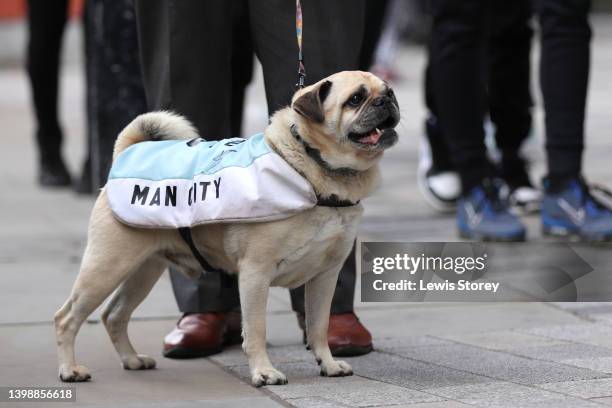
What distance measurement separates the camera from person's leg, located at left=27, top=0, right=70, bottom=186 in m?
7.88

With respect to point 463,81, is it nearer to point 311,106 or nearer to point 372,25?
point 372,25

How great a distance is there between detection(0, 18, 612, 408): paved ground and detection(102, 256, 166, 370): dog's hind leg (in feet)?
0.17

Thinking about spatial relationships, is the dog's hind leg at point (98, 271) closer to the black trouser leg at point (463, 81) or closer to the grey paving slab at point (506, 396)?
the grey paving slab at point (506, 396)

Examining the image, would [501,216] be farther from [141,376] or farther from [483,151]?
[141,376]

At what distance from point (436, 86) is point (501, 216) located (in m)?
0.75

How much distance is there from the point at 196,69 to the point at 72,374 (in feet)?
3.67

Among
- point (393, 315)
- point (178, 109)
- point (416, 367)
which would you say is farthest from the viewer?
point (393, 315)

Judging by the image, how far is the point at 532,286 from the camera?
→ 15.5ft

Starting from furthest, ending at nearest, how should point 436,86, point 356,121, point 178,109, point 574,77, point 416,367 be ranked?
1. point 436,86
2. point 574,77
3. point 178,109
4. point 416,367
5. point 356,121

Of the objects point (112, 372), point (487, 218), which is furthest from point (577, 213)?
point (112, 372)

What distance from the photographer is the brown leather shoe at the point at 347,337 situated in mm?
3953

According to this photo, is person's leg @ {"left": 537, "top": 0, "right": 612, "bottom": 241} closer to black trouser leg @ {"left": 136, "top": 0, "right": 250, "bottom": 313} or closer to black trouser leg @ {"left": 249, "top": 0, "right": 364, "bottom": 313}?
black trouser leg @ {"left": 249, "top": 0, "right": 364, "bottom": 313}

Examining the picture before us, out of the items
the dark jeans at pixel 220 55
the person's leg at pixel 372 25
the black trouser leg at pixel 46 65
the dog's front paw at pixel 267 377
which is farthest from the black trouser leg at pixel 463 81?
the black trouser leg at pixel 46 65

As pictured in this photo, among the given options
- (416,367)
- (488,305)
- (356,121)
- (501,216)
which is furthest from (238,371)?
(501,216)
